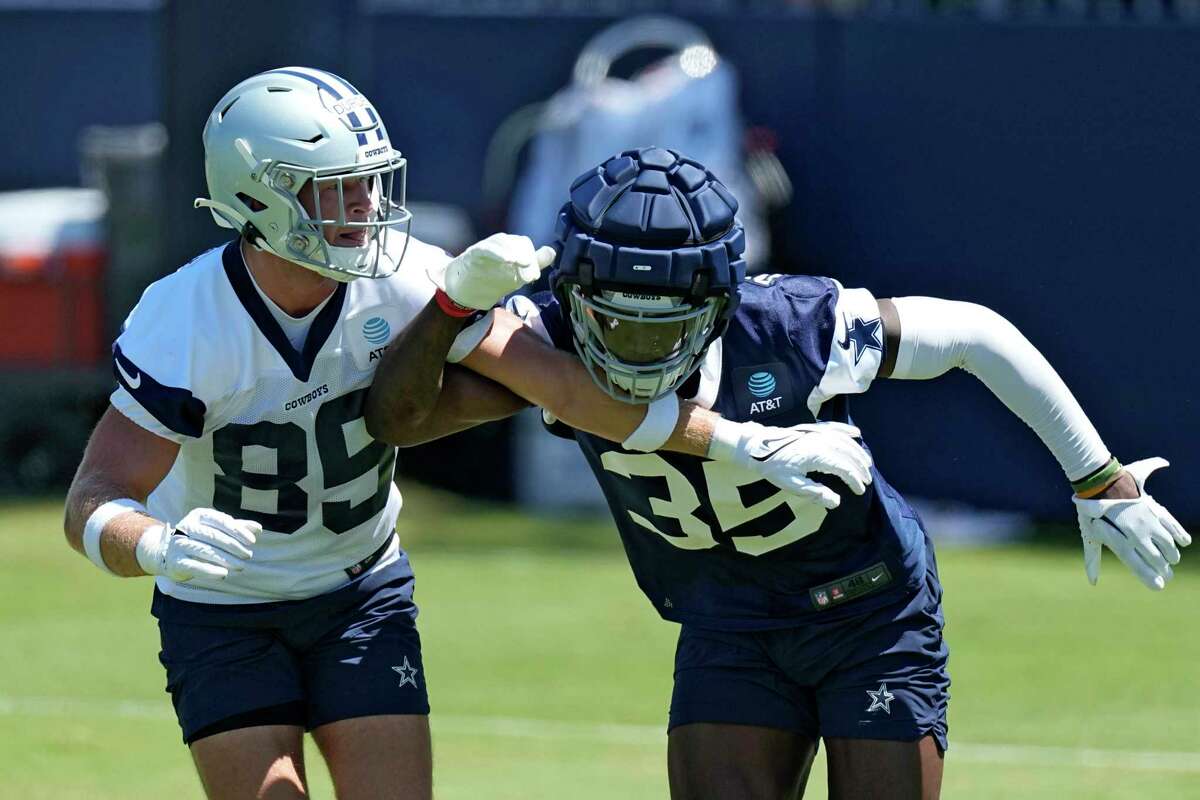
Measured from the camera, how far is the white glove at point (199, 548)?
3742mm

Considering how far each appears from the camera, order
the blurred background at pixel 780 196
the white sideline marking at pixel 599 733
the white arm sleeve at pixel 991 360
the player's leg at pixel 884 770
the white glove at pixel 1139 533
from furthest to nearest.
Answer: the blurred background at pixel 780 196 → the white sideline marking at pixel 599 733 → the white glove at pixel 1139 533 → the white arm sleeve at pixel 991 360 → the player's leg at pixel 884 770

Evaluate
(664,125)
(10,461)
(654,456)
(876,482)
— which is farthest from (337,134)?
(10,461)

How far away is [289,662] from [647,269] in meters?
1.23

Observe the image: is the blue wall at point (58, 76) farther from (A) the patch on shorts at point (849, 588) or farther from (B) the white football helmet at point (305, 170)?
(A) the patch on shorts at point (849, 588)

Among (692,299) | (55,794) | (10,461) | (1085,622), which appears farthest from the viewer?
(10,461)

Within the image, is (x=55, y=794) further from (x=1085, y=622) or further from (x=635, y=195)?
(x=1085, y=622)

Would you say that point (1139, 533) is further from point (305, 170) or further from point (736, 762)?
point (305, 170)

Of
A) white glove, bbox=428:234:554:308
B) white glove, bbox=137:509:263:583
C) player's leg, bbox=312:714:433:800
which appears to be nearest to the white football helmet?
white glove, bbox=428:234:554:308

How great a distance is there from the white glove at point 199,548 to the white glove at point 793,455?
101cm

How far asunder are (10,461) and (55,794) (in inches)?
270

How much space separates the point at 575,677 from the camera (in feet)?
26.1

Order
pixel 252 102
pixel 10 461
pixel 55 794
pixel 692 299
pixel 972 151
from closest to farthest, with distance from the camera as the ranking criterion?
pixel 692 299
pixel 252 102
pixel 55 794
pixel 972 151
pixel 10 461

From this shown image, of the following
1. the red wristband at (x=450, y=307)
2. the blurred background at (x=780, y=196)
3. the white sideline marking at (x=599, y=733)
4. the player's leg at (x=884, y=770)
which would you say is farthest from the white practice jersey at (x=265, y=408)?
the blurred background at (x=780, y=196)

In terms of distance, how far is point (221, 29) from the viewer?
11.8m
